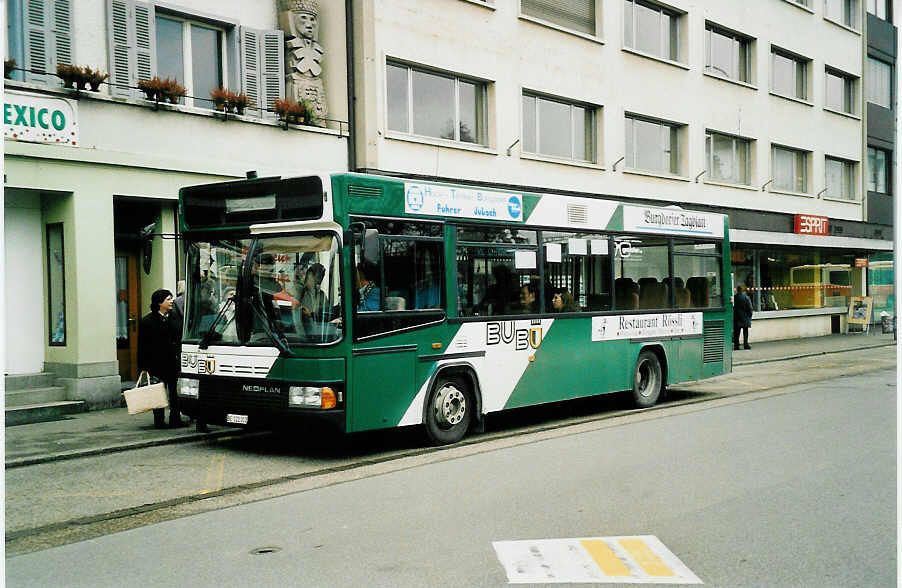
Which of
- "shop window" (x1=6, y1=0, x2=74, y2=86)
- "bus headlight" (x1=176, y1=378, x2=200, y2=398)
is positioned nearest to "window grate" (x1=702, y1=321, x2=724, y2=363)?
"bus headlight" (x1=176, y1=378, x2=200, y2=398)

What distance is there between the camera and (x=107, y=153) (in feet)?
44.5

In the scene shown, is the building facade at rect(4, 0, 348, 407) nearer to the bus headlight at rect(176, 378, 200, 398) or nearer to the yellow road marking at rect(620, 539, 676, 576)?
the bus headlight at rect(176, 378, 200, 398)

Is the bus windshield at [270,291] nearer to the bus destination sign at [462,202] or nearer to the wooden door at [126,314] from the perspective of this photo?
the bus destination sign at [462,202]

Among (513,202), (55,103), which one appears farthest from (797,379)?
(55,103)

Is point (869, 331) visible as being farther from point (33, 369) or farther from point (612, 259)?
point (33, 369)

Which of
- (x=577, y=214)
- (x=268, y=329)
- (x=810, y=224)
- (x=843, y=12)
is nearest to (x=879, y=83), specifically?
(x=843, y=12)

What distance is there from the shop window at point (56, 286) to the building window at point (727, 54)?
2007cm

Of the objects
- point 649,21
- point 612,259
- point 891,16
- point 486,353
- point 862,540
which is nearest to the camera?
point 862,540

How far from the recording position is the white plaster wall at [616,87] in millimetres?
18422

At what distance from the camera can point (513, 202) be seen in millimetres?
10984

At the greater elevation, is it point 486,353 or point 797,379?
point 486,353

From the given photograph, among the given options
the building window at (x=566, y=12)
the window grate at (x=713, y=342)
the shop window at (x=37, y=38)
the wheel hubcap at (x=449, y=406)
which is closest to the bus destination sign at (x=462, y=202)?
the wheel hubcap at (x=449, y=406)

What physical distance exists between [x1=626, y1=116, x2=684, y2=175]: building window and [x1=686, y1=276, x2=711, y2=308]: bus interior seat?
10486 millimetres

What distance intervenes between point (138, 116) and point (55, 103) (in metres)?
1.34
